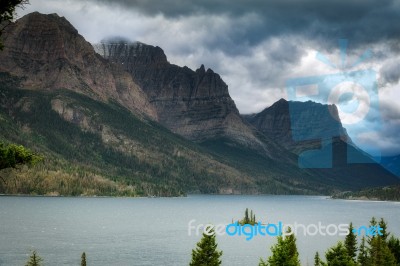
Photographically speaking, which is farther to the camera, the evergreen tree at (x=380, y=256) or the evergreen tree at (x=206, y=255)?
the evergreen tree at (x=380, y=256)

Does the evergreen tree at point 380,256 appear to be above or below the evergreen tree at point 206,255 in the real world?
below

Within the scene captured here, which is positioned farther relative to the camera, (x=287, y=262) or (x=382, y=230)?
(x=382, y=230)

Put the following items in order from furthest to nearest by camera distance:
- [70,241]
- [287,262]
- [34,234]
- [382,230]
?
[34,234] < [70,241] < [382,230] < [287,262]

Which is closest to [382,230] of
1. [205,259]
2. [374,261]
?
[374,261]

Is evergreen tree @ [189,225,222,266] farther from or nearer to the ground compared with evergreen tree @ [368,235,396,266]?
farther from the ground

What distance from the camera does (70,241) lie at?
563 feet

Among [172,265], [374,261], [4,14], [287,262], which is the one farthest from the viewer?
[172,265]

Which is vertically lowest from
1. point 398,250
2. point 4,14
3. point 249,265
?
point 249,265

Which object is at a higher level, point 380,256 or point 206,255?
point 206,255

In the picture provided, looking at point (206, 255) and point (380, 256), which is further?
point (380, 256)

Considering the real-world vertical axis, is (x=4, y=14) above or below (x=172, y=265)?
above

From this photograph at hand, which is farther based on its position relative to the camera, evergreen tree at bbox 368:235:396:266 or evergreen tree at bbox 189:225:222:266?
evergreen tree at bbox 368:235:396:266

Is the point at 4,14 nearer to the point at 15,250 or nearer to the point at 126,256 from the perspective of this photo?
the point at 126,256

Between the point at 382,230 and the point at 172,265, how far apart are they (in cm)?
5782
